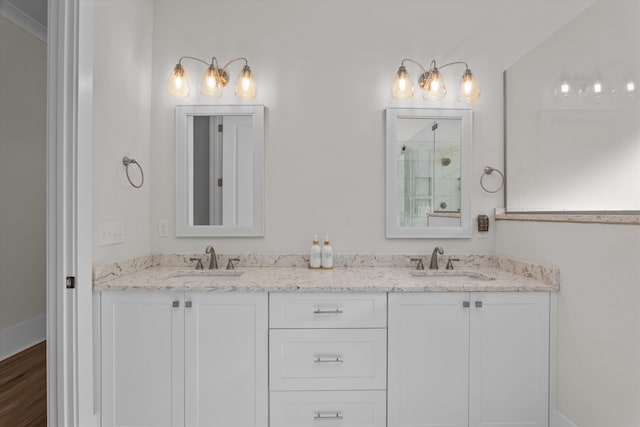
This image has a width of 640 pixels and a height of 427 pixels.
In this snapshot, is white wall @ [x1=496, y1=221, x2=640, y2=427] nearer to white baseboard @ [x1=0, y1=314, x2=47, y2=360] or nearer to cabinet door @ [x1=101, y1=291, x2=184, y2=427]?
cabinet door @ [x1=101, y1=291, x2=184, y2=427]

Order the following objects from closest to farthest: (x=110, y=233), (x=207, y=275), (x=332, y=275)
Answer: (x=110, y=233), (x=332, y=275), (x=207, y=275)

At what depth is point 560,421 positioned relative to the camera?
170cm

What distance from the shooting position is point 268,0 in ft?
7.43

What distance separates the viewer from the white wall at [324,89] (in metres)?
2.25

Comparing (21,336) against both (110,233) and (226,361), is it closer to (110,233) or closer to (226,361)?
(110,233)

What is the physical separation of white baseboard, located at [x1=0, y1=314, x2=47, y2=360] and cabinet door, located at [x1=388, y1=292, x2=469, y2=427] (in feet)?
9.21

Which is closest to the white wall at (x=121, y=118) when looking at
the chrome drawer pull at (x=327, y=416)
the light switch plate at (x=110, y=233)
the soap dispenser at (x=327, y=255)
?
the light switch plate at (x=110, y=233)

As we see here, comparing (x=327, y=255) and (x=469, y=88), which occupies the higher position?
(x=469, y=88)

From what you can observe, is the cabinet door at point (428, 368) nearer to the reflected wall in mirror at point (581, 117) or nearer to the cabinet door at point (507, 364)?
the cabinet door at point (507, 364)

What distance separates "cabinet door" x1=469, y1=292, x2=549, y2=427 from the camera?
1717mm

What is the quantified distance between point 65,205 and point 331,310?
49.3 inches

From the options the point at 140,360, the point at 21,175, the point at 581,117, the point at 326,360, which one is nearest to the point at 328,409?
the point at 326,360

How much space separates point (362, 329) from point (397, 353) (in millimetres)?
197

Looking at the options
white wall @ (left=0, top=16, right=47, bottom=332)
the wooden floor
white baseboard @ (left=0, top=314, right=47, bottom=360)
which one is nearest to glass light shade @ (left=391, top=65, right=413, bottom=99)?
the wooden floor
